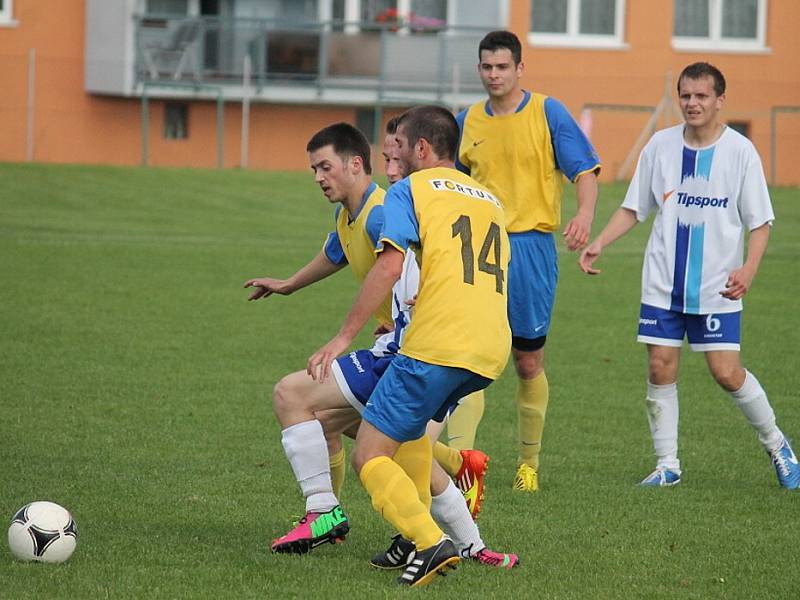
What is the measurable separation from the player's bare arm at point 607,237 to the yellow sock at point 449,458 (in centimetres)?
125

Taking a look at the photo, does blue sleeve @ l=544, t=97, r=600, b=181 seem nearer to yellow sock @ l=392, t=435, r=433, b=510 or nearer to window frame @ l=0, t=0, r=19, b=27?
yellow sock @ l=392, t=435, r=433, b=510

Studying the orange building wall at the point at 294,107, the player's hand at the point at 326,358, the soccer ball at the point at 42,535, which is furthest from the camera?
the orange building wall at the point at 294,107

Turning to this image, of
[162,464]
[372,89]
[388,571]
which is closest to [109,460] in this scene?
[162,464]

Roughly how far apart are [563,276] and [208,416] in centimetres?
925

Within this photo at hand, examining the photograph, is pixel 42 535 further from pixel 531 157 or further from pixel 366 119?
pixel 366 119

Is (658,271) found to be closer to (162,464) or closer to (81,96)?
(162,464)

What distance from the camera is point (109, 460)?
7.84 m

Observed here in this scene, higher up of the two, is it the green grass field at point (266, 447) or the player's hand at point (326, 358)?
the player's hand at point (326, 358)

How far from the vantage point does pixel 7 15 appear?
1265 inches

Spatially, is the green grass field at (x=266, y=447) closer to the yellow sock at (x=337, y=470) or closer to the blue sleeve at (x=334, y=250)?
the yellow sock at (x=337, y=470)

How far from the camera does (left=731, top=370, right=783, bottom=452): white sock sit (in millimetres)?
7691

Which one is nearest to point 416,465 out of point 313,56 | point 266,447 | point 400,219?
point 400,219

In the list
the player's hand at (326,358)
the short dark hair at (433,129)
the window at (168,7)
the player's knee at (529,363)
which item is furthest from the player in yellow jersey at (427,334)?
the window at (168,7)

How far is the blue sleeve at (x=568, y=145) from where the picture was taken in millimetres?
7641
